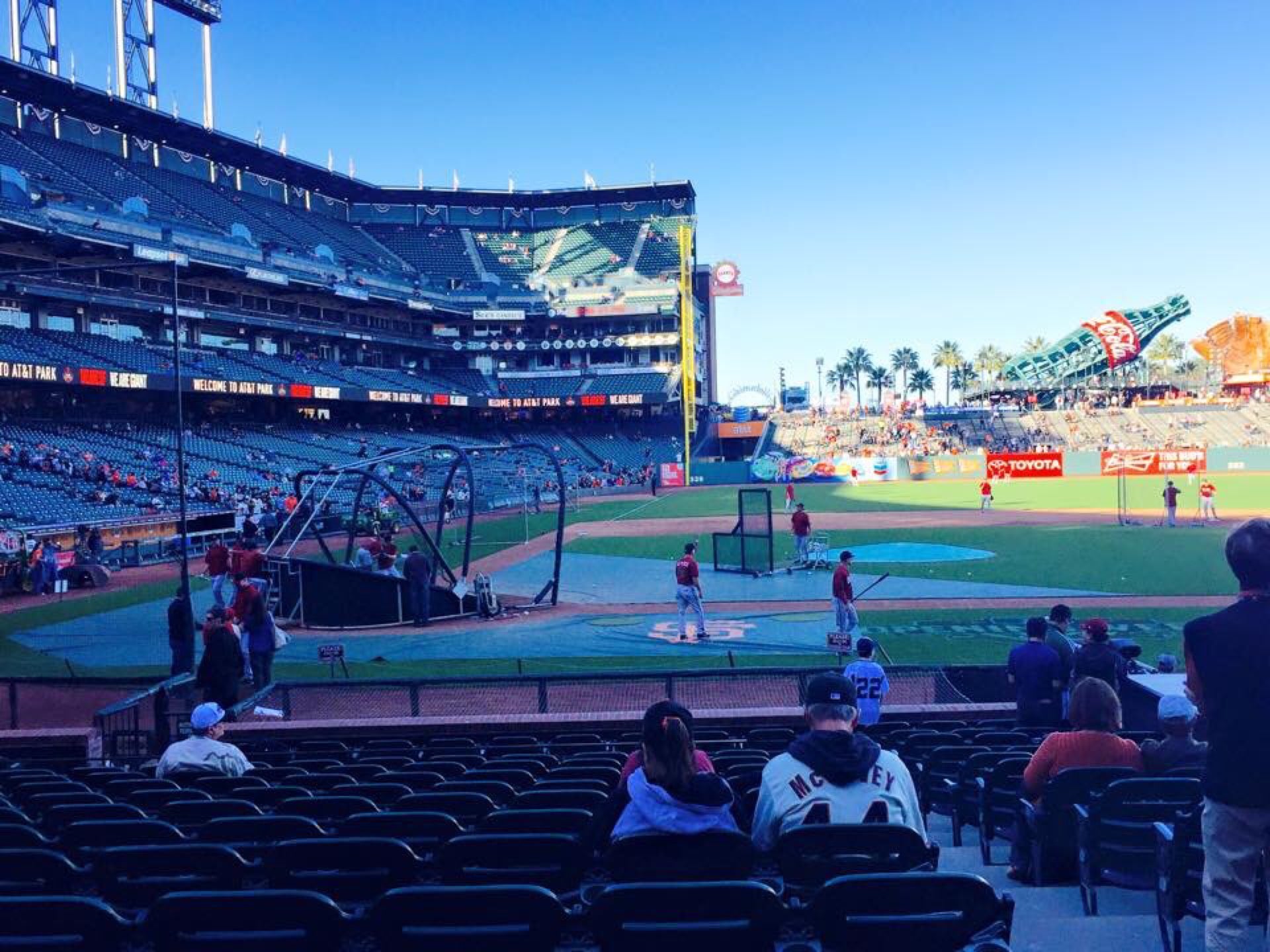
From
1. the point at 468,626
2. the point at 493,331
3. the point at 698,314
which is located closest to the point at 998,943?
the point at 468,626

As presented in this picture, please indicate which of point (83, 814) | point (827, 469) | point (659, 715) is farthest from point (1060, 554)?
point (827, 469)

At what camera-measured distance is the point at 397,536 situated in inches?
1533

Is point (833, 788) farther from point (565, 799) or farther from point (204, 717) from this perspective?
point (204, 717)

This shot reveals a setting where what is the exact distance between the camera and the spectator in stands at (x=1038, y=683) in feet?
31.1

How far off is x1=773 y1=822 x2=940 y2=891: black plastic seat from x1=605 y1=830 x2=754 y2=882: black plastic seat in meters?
0.20

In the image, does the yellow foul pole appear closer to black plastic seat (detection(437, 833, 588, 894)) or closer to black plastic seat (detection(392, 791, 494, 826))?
black plastic seat (detection(392, 791, 494, 826))

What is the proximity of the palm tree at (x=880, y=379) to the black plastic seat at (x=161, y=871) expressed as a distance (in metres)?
153

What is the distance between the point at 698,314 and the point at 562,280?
58.4 feet

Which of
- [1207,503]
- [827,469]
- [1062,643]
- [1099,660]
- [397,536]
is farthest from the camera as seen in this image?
[827,469]

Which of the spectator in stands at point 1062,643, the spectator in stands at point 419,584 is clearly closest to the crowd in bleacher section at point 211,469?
the spectator in stands at point 419,584

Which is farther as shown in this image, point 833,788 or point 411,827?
point 411,827

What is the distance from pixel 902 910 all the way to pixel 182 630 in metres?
14.9

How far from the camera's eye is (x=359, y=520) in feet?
127

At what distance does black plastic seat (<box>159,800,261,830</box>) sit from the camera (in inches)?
221
